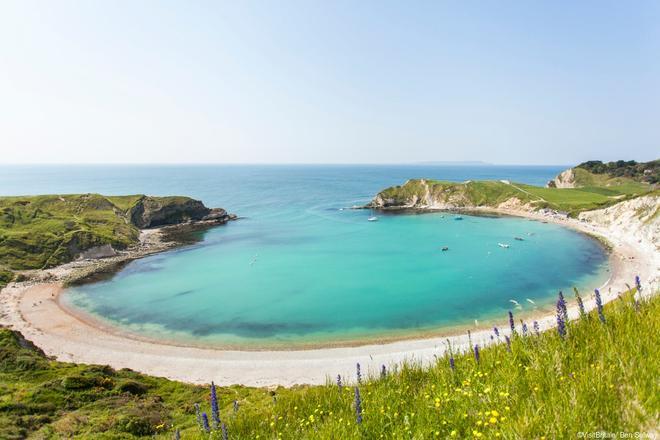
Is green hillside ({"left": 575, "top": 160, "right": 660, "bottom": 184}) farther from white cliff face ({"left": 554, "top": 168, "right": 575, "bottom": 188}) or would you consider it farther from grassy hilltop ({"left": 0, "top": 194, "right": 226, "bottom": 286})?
grassy hilltop ({"left": 0, "top": 194, "right": 226, "bottom": 286})

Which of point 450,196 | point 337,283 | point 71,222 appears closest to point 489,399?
point 337,283

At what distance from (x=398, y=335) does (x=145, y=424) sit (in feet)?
101

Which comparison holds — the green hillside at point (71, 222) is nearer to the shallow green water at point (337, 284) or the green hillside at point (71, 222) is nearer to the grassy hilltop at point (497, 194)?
the shallow green water at point (337, 284)

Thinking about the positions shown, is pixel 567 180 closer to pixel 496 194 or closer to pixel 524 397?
pixel 496 194

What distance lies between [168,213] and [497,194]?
13124 cm

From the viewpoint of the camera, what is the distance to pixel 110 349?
43.4 m

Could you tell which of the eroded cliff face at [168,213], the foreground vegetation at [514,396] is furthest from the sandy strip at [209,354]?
the eroded cliff face at [168,213]

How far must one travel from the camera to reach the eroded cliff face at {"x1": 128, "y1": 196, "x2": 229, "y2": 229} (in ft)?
396

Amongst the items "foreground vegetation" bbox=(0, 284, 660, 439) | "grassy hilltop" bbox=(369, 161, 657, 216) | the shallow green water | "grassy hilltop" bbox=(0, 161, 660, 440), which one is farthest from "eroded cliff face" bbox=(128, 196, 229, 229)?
"foreground vegetation" bbox=(0, 284, 660, 439)

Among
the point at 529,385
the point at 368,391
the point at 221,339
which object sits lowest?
the point at 221,339

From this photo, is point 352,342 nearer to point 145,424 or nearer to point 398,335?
point 398,335

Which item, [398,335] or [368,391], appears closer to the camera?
[368,391]

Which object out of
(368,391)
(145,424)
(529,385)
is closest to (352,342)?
(145,424)

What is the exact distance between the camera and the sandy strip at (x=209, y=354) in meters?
36.0
